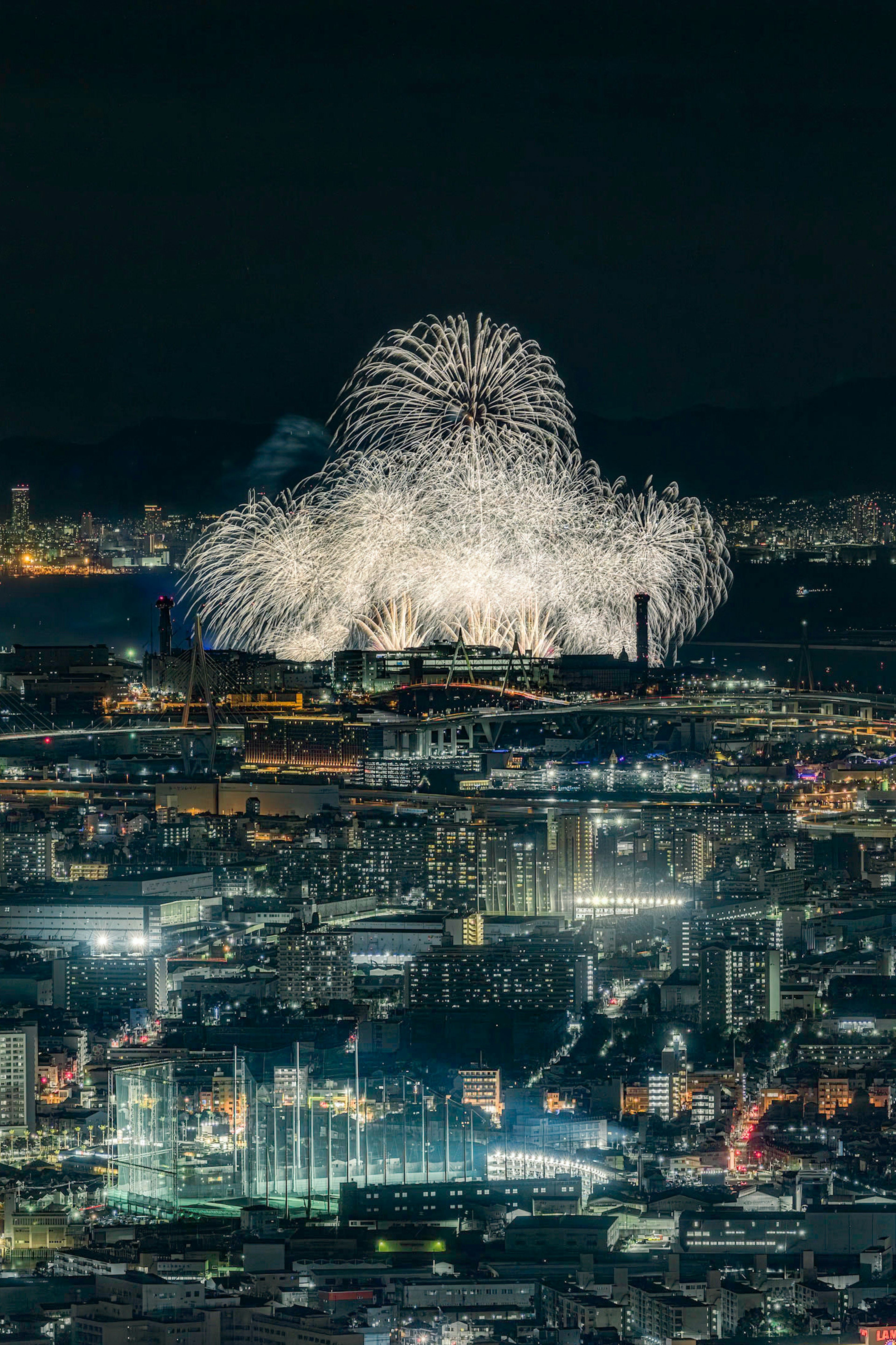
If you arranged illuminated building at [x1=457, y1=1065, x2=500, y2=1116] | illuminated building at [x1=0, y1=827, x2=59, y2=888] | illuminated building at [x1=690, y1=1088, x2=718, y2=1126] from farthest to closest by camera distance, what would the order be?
illuminated building at [x1=0, y1=827, x2=59, y2=888]
illuminated building at [x1=690, y1=1088, x2=718, y2=1126]
illuminated building at [x1=457, y1=1065, x2=500, y2=1116]

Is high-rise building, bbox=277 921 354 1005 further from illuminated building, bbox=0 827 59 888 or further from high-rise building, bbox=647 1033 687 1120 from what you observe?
illuminated building, bbox=0 827 59 888

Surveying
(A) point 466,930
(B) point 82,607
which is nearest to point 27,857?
(A) point 466,930

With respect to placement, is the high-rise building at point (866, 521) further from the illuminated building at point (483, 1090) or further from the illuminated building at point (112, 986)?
the illuminated building at point (483, 1090)

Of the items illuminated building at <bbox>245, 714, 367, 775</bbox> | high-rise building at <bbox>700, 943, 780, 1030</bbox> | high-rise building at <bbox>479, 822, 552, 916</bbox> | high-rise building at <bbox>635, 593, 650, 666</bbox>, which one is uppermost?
high-rise building at <bbox>635, 593, 650, 666</bbox>

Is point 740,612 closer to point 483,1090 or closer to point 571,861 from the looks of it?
point 571,861

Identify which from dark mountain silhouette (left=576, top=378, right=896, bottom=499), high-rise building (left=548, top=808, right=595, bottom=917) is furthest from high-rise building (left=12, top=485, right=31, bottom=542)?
high-rise building (left=548, top=808, right=595, bottom=917)
